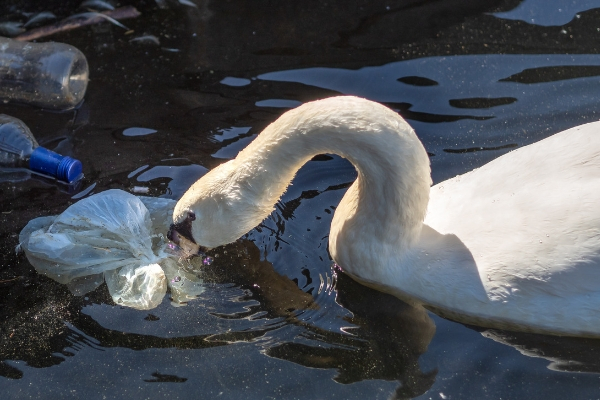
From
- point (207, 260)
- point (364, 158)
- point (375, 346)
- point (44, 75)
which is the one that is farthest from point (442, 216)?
point (44, 75)

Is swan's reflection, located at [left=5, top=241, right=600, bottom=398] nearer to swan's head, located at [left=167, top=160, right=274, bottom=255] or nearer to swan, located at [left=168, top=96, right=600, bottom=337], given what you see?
swan, located at [left=168, top=96, right=600, bottom=337]

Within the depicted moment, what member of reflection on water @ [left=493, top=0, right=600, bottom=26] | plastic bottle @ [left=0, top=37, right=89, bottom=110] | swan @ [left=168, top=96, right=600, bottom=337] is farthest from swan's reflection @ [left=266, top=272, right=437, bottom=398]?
reflection on water @ [left=493, top=0, right=600, bottom=26]

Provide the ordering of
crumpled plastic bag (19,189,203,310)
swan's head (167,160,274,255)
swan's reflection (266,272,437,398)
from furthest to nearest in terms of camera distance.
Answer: crumpled plastic bag (19,189,203,310), swan's head (167,160,274,255), swan's reflection (266,272,437,398)

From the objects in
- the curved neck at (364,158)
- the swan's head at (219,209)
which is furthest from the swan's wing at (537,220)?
the swan's head at (219,209)

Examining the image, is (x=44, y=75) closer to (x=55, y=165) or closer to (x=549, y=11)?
(x=55, y=165)

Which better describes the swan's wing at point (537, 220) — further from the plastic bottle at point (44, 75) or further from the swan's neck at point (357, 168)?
the plastic bottle at point (44, 75)

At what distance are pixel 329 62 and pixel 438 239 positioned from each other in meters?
2.30

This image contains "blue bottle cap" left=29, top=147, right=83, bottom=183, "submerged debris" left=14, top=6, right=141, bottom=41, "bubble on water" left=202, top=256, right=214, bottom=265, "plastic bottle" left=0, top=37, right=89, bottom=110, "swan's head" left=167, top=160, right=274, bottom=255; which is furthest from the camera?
"submerged debris" left=14, top=6, right=141, bottom=41

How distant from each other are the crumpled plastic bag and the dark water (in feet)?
0.30

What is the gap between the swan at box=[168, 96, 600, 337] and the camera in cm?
338

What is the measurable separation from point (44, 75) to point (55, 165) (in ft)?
3.55

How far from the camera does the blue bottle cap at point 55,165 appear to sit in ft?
15.1

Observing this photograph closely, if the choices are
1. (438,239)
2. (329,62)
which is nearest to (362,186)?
(438,239)

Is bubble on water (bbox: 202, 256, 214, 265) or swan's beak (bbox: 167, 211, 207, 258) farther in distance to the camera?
bubble on water (bbox: 202, 256, 214, 265)
